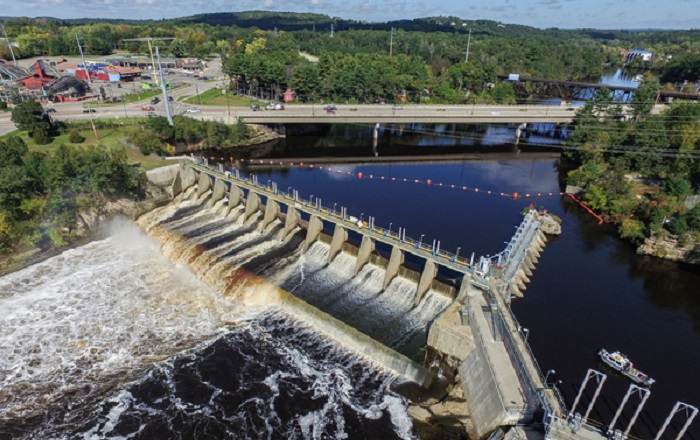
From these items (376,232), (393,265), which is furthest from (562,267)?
(376,232)

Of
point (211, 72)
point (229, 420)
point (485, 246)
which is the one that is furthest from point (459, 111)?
point (211, 72)

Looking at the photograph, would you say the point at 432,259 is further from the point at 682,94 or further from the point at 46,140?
the point at 682,94

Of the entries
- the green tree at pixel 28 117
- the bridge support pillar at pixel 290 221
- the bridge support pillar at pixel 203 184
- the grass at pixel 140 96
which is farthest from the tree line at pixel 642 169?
the grass at pixel 140 96

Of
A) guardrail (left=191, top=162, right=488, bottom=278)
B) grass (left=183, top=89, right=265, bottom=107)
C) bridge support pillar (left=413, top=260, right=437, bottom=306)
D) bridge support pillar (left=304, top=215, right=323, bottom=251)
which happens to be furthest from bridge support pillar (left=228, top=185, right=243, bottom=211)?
grass (left=183, top=89, right=265, bottom=107)

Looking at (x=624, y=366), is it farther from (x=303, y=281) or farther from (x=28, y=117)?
(x=28, y=117)

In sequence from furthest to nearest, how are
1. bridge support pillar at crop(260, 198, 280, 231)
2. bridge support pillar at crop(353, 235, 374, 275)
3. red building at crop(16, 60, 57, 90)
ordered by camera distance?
red building at crop(16, 60, 57, 90) → bridge support pillar at crop(260, 198, 280, 231) → bridge support pillar at crop(353, 235, 374, 275)

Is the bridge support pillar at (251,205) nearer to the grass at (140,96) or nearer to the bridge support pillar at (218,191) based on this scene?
the bridge support pillar at (218,191)

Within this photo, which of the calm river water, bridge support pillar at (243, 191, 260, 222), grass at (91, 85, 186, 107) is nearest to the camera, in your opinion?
the calm river water

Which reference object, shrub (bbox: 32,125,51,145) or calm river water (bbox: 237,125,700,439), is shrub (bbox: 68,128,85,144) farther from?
calm river water (bbox: 237,125,700,439)
